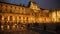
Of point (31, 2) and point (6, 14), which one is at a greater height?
point (31, 2)

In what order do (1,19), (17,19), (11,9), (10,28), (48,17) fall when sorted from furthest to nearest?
(48,17), (11,9), (17,19), (1,19), (10,28)

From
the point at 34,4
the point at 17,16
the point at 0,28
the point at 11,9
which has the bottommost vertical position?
the point at 0,28

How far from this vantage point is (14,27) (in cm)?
2639

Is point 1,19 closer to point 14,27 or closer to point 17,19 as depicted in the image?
point 17,19

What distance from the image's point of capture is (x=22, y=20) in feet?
141

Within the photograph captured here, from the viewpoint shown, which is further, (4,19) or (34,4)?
(34,4)

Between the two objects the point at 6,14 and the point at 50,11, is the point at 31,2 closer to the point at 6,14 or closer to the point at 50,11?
the point at 50,11

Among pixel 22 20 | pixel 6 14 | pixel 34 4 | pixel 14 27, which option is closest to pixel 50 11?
pixel 34 4

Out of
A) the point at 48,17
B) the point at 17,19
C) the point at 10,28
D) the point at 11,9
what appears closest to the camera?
the point at 10,28

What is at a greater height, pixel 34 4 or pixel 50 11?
pixel 34 4

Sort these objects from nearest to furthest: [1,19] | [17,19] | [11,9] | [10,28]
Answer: [10,28] → [1,19] → [17,19] → [11,9]

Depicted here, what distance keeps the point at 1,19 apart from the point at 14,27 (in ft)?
36.0

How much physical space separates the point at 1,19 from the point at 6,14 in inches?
111

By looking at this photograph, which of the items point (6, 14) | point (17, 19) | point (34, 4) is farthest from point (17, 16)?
point (34, 4)
